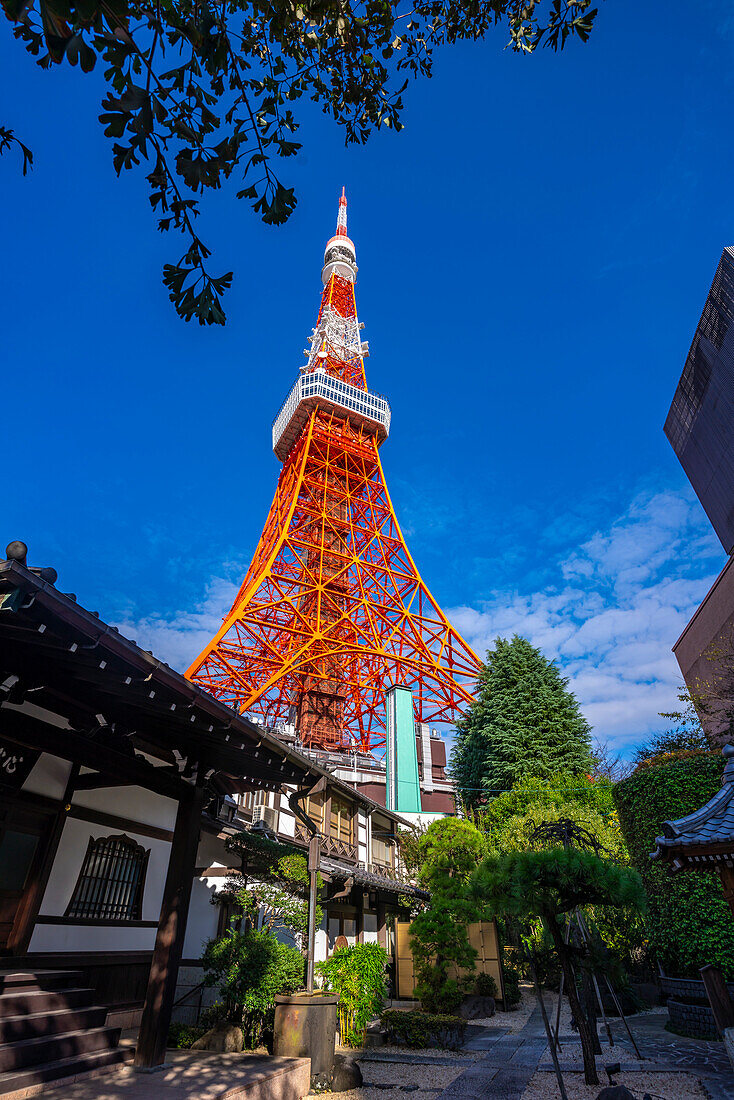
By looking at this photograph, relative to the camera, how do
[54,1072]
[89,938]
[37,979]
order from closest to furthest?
[54,1072], [37,979], [89,938]

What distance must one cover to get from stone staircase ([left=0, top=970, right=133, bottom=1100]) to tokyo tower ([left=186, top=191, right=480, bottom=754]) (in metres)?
19.1

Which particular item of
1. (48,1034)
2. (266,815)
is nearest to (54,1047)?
(48,1034)

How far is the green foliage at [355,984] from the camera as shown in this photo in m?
9.28

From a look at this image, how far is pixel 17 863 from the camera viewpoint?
5.96 m

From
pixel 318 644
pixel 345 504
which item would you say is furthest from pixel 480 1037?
pixel 345 504

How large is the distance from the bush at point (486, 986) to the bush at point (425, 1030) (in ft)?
17.9

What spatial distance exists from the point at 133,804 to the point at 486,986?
12.7 metres

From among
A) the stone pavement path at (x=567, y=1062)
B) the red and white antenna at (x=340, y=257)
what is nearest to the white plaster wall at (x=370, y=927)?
the stone pavement path at (x=567, y=1062)

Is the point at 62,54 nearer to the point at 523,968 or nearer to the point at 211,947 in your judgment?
the point at 211,947

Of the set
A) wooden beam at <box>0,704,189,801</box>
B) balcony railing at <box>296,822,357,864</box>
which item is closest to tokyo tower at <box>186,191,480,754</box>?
balcony railing at <box>296,822,357,864</box>

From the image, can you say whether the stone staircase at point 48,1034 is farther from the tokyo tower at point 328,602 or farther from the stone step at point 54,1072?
the tokyo tower at point 328,602

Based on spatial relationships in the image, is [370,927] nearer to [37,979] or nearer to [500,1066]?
[500,1066]

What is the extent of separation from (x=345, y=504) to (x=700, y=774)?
27238mm

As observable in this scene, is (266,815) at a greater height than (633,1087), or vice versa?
(266,815)
